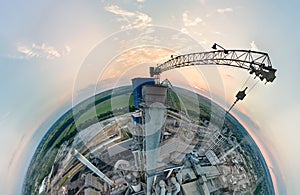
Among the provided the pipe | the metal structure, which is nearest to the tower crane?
the metal structure

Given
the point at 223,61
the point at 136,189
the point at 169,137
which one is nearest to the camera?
the point at 223,61

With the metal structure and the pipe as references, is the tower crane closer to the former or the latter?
the metal structure

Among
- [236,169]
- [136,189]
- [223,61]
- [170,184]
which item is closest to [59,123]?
[136,189]

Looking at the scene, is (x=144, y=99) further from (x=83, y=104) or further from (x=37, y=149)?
(x=37, y=149)

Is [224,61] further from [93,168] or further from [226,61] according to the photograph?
[93,168]

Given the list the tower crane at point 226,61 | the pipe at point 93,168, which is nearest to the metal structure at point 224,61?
the tower crane at point 226,61

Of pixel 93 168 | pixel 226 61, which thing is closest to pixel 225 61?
pixel 226 61

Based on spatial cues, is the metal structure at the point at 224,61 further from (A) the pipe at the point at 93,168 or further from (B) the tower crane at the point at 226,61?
(A) the pipe at the point at 93,168
